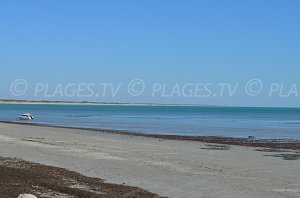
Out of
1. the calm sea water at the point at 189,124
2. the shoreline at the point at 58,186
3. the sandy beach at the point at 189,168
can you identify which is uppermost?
the calm sea water at the point at 189,124

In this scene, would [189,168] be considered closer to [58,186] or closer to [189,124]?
[58,186]

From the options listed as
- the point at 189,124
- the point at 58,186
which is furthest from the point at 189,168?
the point at 189,124

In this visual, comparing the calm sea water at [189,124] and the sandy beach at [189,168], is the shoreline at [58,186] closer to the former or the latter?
the sandy beach at [189,168]

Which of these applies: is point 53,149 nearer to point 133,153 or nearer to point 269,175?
point 133,153

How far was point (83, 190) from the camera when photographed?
40.2 ft

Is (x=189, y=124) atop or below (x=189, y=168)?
atop

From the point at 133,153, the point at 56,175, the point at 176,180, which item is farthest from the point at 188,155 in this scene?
the point at 56,175

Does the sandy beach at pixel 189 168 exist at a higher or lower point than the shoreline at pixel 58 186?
higher

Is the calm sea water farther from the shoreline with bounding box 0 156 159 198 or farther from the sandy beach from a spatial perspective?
the shoreline with bounding box 0 156 159 198

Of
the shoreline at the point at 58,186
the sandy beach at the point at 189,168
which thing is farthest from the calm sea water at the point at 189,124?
the shoreline at the point at 58,186

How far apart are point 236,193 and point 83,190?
158 inches

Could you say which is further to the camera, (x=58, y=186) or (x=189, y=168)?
(x=189, y=168)

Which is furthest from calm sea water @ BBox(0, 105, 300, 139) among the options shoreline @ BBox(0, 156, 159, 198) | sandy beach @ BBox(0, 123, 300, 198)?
shoreline @ BBox(0, 156, 159, 198)

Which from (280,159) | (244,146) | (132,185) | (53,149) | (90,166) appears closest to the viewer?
(132,185)
